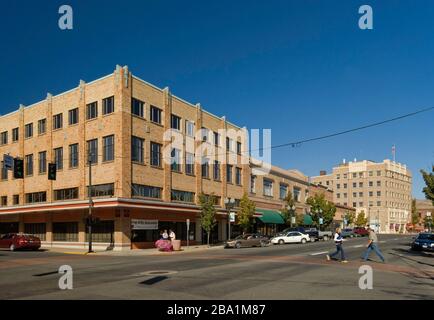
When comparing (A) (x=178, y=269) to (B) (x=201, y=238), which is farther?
(B) (x=201, y=238)

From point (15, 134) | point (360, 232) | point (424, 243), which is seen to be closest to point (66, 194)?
point (15, 134)

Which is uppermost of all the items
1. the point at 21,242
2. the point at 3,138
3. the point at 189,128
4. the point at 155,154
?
the point at 189,128

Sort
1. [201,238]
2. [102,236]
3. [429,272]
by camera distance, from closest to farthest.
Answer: [429,272]
[102,236]
[201,238]

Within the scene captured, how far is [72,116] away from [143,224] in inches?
503

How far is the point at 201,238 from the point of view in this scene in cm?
4866

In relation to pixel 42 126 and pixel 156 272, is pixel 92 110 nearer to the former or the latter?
pixel 42 126

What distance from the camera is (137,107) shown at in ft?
135

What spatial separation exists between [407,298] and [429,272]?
7.54 meters

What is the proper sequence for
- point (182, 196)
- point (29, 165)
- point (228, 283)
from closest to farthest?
point (228, 283) → point (182, 196) → point (29, 165)

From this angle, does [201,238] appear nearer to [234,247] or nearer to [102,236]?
[234,247]

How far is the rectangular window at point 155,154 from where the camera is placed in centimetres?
4230

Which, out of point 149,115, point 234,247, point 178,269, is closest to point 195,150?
point 149,115

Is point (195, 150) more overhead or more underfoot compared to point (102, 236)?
more overhead

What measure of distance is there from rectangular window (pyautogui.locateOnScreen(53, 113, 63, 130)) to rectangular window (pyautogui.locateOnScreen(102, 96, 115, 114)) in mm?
6714
